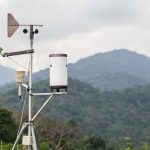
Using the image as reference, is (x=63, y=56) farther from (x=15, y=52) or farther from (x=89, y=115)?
(x=89, y=115)

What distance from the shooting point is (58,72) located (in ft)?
17.2

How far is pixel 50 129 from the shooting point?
4141 centimetres

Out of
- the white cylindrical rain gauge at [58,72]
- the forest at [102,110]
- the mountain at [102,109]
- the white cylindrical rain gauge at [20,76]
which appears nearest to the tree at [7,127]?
the white cylindrical rain gauge at [20,76]

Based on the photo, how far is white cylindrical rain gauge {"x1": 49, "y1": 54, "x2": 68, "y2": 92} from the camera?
17.2 feet

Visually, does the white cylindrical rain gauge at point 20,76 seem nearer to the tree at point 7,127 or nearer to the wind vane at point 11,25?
the wind vane at point 11,25

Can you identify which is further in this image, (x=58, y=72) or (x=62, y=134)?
(x=62, y=134)

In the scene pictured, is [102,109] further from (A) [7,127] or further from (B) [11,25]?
(B) [11,25]

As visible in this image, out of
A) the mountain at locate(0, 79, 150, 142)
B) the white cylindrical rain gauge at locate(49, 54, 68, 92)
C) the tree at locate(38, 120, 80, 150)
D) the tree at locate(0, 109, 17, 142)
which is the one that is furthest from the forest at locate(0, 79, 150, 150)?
the white cylindrical rain gauge at locate(49, 54, 68, 92)

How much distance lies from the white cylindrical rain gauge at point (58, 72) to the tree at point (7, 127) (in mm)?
26580

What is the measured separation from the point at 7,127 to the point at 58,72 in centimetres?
3000

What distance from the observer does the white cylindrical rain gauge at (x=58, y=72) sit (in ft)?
17.2

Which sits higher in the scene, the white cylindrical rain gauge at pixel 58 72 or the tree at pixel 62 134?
the white cylindrical rain gauge at pixel 58 72

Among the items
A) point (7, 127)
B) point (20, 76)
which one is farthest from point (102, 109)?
point (20, 76)

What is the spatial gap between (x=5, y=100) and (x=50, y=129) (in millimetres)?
50637
